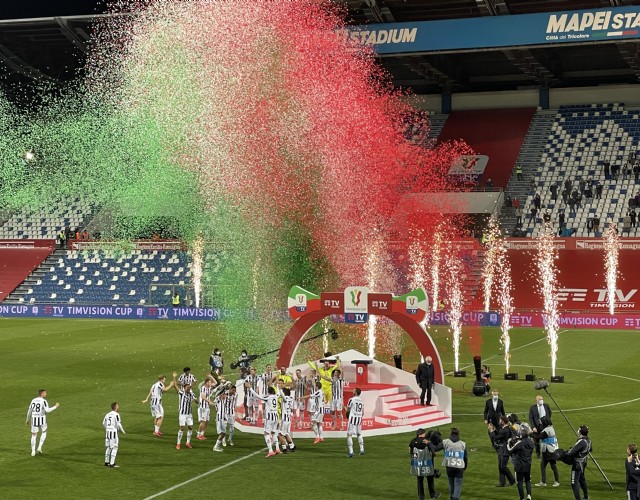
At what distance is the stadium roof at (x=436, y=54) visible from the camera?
63.9 m

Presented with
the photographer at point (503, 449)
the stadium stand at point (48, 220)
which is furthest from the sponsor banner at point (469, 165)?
the photographer at point (503, 449)

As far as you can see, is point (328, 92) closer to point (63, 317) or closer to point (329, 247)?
point (329, 247)

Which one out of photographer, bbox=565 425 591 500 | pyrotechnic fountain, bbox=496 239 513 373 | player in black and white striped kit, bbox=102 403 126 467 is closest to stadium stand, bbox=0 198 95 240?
pyrotechnic fountain, bbox=496 239 513 373

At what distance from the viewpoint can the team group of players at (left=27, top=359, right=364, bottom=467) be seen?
24453 millimetres

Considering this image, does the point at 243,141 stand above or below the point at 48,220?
below

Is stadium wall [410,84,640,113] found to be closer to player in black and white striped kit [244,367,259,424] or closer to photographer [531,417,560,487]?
player in black and white striped kit [244,367,259,424]

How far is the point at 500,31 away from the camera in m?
62.5

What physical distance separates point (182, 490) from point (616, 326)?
38358 millimetres

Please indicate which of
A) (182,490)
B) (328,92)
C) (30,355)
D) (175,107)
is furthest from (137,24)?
(182,490)

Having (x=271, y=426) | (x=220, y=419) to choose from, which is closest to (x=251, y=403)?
(x=220, y=419)

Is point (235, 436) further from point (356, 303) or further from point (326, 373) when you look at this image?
point (356, 303)

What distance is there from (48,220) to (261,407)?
54085mm

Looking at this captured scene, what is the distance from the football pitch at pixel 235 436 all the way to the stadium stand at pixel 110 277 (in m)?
18.1

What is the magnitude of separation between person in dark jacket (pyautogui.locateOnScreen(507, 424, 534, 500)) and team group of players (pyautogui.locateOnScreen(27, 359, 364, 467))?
5.25 m
